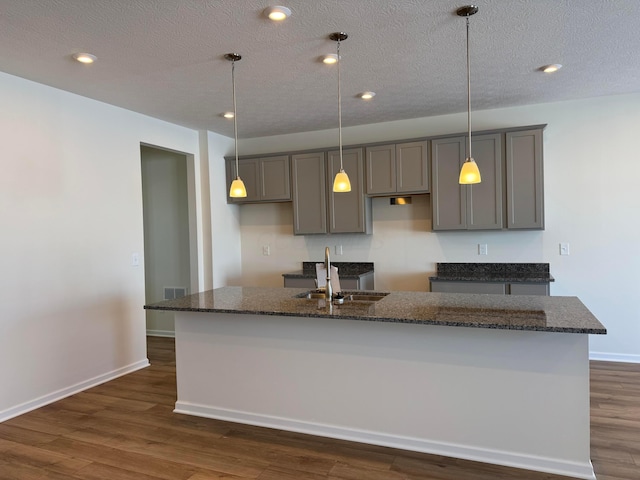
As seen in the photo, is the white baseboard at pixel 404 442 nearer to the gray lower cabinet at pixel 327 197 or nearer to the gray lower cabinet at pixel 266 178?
the gray lower cabinet at pixel 327 197

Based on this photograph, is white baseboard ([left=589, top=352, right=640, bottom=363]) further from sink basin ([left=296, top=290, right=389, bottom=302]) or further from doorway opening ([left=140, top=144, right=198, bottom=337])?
doorway opening ([left=140, top=144, right=198, bottom=337])

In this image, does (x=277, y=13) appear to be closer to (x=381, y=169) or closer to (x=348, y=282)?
(x=381, y=169)

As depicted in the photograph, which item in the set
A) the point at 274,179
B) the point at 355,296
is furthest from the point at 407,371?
the point at 274,179

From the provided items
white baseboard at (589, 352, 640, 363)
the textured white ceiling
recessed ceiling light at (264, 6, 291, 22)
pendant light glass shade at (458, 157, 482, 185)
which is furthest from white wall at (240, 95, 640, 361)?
recessed ceiling light at (264, 6, 291, 22)

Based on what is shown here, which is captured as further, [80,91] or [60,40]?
[80,91]

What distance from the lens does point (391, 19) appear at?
258 centimetres

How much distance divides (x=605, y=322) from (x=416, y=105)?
2.96 m

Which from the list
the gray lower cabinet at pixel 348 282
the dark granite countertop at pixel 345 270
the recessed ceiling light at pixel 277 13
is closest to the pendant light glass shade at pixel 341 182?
the recessed ceiling light at pixel 277 13

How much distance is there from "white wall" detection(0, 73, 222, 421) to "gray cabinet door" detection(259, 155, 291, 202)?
4.52 feet

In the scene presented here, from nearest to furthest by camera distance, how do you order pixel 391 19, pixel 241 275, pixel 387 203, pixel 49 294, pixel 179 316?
pixel 391 19 → pixel 179 316 → pixel 49 294 → pixel 387 203 → pixel 241 275

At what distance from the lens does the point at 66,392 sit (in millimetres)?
3750

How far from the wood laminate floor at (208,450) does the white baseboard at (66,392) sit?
7 cm

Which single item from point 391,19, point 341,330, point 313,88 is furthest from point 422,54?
point 341,330

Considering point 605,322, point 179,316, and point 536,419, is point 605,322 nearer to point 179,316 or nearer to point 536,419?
point 536,419
